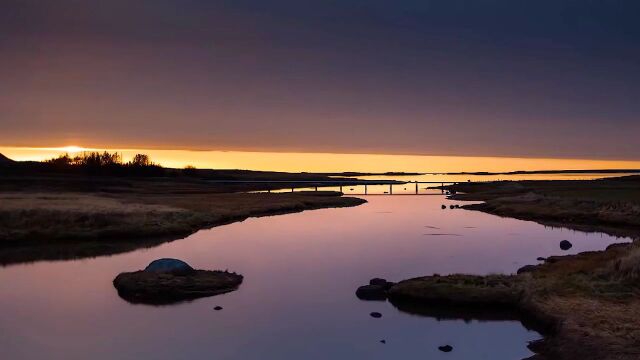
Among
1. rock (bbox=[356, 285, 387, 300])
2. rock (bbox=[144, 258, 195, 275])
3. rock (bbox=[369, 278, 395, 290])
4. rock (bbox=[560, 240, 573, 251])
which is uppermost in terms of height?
rock (bbox=[144, 258, 195, 275])

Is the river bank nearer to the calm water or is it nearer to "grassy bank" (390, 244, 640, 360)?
the calm water

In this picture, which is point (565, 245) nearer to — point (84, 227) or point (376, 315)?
point (376, 315)

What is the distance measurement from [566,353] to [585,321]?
313 cm

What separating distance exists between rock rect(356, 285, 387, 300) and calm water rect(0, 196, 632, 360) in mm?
529

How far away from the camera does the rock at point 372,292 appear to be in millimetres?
32500

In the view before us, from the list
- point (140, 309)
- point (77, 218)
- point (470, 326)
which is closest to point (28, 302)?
point (140, 309)

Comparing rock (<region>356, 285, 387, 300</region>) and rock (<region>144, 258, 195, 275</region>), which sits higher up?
rock (<region>144, 258, 195, 275</region>)

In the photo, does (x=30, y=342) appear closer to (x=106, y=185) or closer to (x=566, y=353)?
(x=566, y=353)

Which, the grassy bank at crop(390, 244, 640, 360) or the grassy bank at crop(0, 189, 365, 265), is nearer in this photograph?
the grassy bank at crop(390, 244, 640, 360)

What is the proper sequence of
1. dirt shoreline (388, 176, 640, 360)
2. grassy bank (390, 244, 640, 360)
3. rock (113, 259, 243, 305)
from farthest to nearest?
rock (113, 259, 243, 305)
dirt shoreline (388, 176, 640, 360)
grassy bank (390, 244, 640, 360)

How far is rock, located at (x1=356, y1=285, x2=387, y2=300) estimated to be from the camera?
32500mm

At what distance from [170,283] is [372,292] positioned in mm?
11250

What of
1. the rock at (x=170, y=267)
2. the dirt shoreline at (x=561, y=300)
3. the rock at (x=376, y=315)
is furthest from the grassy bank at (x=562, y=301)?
the rock at (x=170, y=267)

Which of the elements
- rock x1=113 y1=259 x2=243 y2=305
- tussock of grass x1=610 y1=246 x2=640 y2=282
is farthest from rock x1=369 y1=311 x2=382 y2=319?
tussock of grass x1=610 y1=246 x2=640 y2=282
